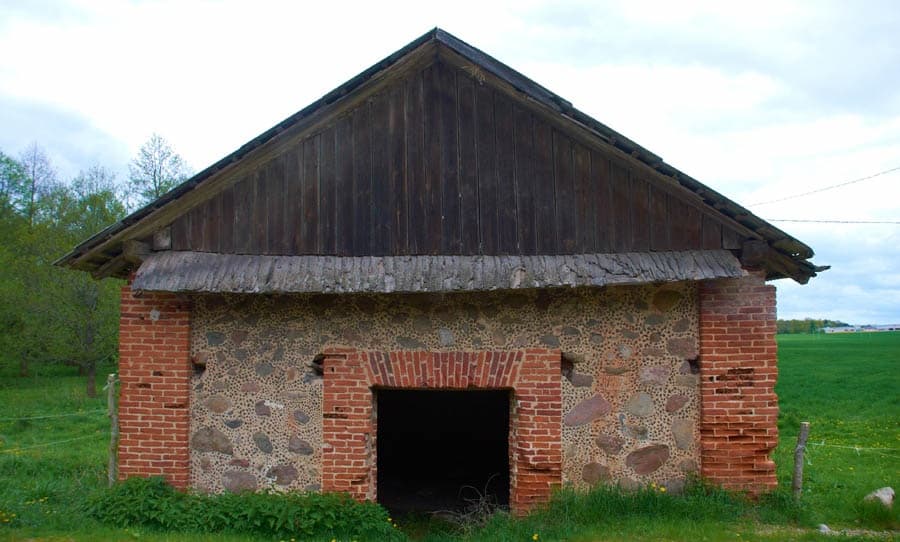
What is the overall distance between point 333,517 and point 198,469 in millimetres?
1643

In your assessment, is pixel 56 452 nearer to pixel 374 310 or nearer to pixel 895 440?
pixel 374 310

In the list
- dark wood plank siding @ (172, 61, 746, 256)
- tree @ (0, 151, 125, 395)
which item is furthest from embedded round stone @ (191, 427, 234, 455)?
tree @ (0, 151, 125, 395)

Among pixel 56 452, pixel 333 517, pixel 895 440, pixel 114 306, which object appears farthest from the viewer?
pixel 114 306

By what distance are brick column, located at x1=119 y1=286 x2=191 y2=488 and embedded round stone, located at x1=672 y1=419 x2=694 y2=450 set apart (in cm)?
499

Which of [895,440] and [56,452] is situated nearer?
[56,452]

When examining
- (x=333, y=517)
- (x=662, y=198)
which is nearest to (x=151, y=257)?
(x=333, y=517)

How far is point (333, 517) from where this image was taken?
6367mm

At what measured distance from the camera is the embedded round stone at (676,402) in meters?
6.79

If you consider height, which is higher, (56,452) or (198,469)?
(198,469)

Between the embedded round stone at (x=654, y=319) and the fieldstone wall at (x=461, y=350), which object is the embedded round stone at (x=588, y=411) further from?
the embedded round stone at (x=654, y=319)

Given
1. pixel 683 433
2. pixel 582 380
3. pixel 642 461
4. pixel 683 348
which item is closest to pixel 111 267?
pixel 582 380

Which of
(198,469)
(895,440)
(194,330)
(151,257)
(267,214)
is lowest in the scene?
(895,440)

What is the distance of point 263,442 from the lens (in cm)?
692

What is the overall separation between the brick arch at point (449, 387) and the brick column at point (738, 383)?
4.92ft
